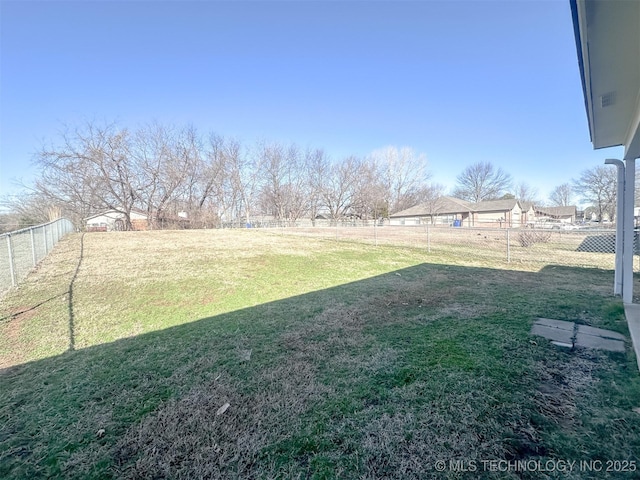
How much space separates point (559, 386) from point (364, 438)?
68.8 inches

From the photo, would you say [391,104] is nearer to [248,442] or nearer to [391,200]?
[391,200]

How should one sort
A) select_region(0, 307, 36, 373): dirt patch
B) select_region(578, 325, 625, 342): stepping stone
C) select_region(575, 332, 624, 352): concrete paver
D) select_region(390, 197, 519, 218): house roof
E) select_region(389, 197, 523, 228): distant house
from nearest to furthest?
select_region(575, 332, 624, 352): concrete paver < select_region(0, 307, 36, 373): dirt patch < select_region(578, 325, 625, 342): stepping stone < select_region(389, 197, 523, 228): distant house < select_region(390, 197, 519, 218): house roof

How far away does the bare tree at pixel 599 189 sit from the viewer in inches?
1666

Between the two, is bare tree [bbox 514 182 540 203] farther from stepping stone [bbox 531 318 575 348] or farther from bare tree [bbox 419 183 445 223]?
stepping stone [bbox 531 318 575 348]

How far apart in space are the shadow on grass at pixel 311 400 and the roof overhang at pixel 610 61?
278 centimetres

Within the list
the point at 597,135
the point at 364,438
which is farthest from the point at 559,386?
the point at 597,135

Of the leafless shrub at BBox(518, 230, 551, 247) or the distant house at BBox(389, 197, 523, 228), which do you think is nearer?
the leafless shrub at BBox(518, 230, 551, 247)

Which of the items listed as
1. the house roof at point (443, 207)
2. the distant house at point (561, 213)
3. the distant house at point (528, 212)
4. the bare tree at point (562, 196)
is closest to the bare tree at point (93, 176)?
the house roof at point (443, 207)

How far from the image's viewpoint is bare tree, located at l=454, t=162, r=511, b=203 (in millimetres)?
54125

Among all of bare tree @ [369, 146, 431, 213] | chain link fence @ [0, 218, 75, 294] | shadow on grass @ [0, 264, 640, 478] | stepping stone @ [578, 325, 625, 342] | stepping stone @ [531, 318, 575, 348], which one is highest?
bare tree @ [369, 146, 431, 213]

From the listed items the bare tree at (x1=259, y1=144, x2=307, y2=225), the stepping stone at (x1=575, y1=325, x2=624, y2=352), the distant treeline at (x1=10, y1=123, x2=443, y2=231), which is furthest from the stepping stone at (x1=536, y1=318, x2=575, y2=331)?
the bare tree at (x1=259, y1=144, x2=307, y2=225)

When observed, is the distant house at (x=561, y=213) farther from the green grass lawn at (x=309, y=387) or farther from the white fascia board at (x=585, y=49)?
the white fascia board at (x=585, y=49)

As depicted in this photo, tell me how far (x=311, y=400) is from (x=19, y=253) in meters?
9.35

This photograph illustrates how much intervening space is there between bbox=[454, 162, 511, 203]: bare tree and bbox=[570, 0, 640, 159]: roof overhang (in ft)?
193
